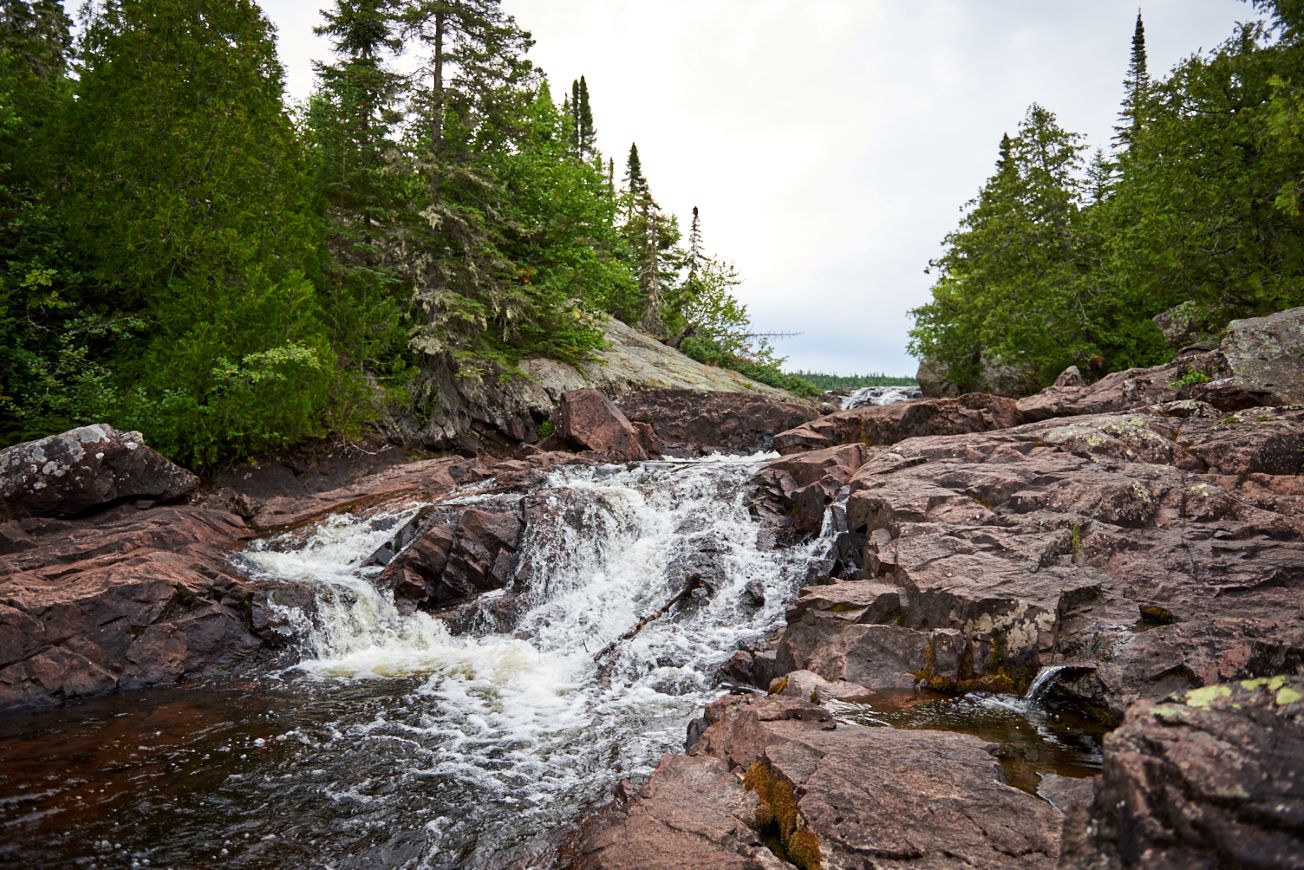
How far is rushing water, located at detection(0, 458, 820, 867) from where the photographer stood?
525 cm

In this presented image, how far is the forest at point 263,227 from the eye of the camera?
591 inches

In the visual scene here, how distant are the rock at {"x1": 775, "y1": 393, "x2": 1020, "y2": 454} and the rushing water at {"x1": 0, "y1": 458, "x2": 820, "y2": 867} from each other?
571 centimetres

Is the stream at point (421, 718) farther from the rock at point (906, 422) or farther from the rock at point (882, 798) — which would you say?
the rock at point (906, 422)

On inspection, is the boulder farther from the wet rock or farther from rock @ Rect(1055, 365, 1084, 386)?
the wet rock

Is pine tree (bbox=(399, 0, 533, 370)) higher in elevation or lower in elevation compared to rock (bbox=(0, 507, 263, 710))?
higher

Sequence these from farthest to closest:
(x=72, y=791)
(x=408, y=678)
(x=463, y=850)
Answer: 1. (x=408, y=678)
2. (x=72, y=791)
3. (x=463, y=850)

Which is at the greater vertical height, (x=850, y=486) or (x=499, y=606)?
(x=850, y=486)

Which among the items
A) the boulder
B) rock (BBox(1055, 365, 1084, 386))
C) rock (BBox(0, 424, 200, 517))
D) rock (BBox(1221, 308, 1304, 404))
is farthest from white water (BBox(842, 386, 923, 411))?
rock (BBox(0, 424, 200, 517))

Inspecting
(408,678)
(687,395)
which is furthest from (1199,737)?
(687,395)

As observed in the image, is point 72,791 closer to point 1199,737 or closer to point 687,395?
point 1199,737

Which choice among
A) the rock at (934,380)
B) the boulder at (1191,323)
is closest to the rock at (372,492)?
the boulder at (1191,323)

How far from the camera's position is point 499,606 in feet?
37.6

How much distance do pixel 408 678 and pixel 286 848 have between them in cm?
433

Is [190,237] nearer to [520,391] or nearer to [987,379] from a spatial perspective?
[520,391]
